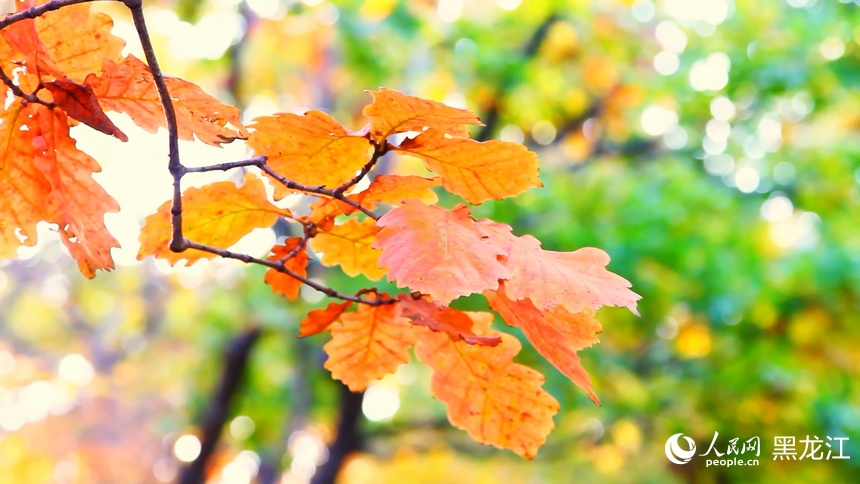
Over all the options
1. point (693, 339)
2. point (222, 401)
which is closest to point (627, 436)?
point (693, 339)

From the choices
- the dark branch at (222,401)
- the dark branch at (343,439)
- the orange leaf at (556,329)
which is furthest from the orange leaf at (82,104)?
the dark branch at (343,439)

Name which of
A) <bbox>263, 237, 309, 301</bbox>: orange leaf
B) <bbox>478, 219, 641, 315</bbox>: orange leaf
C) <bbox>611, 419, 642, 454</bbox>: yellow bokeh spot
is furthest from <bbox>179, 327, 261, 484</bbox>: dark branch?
<bbox>478, 219, 641, 315</bbox>: orange leaf

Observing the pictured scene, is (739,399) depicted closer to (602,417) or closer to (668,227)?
(602,417)

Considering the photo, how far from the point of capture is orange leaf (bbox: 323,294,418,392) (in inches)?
27.6

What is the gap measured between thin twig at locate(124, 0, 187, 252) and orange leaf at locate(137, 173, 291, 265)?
0.13 meters

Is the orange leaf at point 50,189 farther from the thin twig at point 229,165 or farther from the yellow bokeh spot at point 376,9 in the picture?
the yellow bokeh spot at point 376,9

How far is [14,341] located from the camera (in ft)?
28.0

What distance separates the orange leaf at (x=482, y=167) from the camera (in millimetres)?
573

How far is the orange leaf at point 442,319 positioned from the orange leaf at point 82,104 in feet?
0.83

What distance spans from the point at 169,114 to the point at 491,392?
0.38m

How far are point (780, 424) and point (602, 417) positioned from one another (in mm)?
1166

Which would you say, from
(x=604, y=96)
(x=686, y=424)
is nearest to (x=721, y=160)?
(x=604, y=96)

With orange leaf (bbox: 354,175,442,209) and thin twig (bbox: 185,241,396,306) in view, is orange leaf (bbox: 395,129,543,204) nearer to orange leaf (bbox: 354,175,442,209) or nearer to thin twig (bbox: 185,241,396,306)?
orange leaf (bbox: 354,175,442,209)

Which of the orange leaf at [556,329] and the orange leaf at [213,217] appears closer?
the orange leaf at [556,329]
